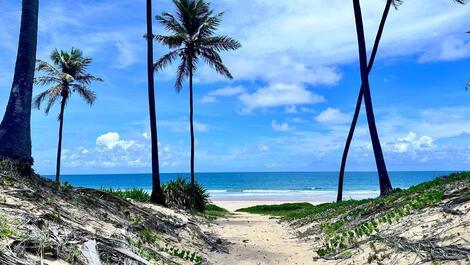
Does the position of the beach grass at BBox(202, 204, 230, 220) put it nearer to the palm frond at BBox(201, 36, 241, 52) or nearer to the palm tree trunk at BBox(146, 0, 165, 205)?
the palm tree trunk at BBox(146, 0, 165, 205)

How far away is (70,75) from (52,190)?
2040 cm

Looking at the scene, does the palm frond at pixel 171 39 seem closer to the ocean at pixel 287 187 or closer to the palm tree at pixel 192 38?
the palm tree at pixel 192 38

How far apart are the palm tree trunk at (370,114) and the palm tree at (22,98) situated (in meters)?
12.3

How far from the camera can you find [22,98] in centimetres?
920

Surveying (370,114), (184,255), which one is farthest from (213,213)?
(184,255)

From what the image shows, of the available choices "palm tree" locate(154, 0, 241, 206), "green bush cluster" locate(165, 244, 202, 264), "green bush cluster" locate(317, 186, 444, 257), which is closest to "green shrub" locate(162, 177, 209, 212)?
"palm tree" locate(154, 0, 241, 206)

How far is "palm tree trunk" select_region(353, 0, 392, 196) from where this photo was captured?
56.1 ft

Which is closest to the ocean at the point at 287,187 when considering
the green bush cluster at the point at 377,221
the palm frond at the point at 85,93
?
the palm frond at the point at 85,93

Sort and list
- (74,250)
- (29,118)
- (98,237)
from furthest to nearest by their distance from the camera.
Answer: (29,118) < (98,237) < (74,250)

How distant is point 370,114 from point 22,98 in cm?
1273

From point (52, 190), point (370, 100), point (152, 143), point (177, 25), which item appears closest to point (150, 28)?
point (152, 143)

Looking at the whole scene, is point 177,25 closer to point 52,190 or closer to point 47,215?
point 52,190

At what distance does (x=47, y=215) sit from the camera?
6.12m

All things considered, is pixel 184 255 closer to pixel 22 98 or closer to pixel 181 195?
pixel 22 98
